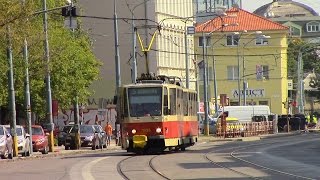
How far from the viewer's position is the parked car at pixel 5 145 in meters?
39.7

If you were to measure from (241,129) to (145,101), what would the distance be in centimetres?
3481

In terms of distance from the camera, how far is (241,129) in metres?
73.8

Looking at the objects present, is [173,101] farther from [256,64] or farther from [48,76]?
[256,64]

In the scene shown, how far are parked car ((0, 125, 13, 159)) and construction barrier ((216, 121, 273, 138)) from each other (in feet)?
103

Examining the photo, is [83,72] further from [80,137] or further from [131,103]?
[131,103]

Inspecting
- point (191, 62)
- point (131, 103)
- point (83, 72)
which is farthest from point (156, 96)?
point (191, 62)

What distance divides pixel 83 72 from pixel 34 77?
338 inches

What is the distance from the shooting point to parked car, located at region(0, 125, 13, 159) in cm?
3972

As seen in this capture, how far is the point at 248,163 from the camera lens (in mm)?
31219

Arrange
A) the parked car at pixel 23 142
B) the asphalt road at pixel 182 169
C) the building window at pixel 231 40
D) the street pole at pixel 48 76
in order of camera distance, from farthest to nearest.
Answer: the building window at pixel 231 40
the street pole at pixel 48 76
the parked car at pixel 23 142
the asphalt road at pixel 182 169

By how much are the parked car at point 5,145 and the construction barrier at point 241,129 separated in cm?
3139

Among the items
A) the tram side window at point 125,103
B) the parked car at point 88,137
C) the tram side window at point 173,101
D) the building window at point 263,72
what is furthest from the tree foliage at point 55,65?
the building window at point 263,72

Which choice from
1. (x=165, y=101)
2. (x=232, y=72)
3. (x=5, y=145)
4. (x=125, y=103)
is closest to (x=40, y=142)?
(x=5, y=145)

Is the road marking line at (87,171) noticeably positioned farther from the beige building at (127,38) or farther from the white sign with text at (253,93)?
the white sign with text at (253,93)
